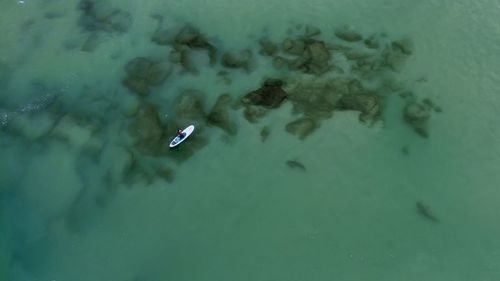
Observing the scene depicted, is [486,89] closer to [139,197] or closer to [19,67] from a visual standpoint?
[139,197]

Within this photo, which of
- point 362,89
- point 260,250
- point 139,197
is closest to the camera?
point 260,250

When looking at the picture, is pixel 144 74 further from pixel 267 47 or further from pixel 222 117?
pixel 267 47

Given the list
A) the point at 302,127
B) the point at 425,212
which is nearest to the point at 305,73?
the point at 302,127

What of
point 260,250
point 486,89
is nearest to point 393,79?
point 486,89

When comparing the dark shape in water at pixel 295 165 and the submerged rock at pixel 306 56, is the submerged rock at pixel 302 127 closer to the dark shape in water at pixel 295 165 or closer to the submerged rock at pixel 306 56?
the dark shape in water at pixel 295 165

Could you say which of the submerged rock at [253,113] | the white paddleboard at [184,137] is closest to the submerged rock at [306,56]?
the submerged rock at [253,113]
